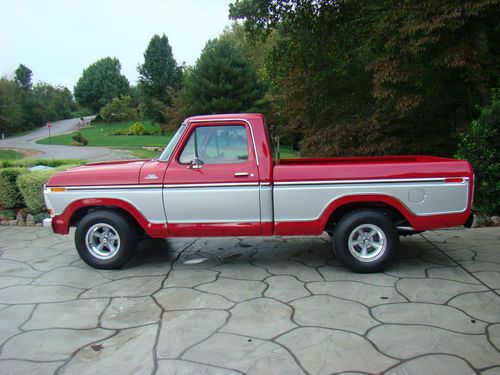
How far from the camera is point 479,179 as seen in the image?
7500 mm

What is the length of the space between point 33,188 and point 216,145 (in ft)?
17.0

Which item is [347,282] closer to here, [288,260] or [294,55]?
[288,260]

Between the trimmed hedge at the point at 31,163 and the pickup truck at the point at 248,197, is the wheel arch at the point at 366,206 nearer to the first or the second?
A: the pickup truck at the point at 248,197

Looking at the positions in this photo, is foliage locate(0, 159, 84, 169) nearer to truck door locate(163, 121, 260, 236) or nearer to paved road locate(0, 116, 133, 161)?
truck door locate(163, 121, 260, 236)

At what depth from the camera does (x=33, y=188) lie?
845 cm

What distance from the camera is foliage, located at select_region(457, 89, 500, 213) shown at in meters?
7.34

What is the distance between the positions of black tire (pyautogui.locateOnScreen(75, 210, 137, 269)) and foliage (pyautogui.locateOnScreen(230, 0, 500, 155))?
20.3ft

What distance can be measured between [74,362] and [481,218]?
6.87m

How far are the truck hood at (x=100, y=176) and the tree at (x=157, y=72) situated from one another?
5005cm

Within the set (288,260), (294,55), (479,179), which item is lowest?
(288,260)

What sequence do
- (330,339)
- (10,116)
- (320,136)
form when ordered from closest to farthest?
1. (330,339)
2. (320,136)
3. (10,116)

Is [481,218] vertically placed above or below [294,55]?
below

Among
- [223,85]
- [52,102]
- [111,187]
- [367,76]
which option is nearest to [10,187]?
[111,187]

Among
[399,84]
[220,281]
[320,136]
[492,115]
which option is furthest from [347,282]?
[320,136]
